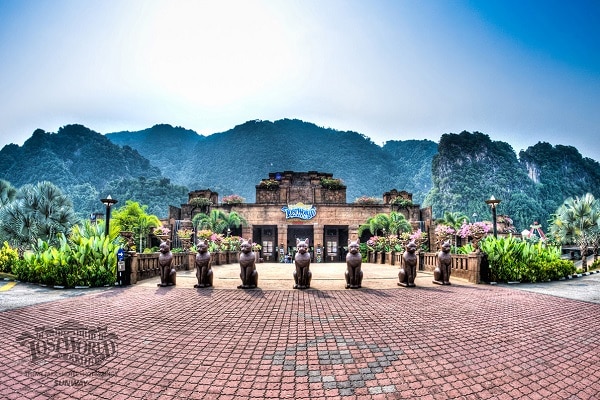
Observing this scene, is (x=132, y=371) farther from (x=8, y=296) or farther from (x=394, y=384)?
(x=8, y=296)

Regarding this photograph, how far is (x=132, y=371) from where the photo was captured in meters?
3.56

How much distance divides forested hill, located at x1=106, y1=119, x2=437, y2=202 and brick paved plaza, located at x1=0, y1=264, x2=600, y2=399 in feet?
302

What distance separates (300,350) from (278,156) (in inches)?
4290

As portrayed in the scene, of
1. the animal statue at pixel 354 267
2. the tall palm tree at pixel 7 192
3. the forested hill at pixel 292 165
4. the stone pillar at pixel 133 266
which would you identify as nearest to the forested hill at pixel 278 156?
the forested hill at pixel 292 165

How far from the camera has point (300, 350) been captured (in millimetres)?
4137

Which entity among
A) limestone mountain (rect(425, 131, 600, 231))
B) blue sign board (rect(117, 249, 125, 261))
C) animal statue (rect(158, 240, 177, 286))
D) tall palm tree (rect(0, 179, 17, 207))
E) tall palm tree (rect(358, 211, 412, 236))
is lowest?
animal statue (rect(158, 240, 177, 286))

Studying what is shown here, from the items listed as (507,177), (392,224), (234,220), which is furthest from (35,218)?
(507,177)

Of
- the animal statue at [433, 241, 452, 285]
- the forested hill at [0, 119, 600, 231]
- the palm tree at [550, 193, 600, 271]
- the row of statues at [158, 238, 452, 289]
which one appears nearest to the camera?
the row of statues at [158, 238, 452, 289]

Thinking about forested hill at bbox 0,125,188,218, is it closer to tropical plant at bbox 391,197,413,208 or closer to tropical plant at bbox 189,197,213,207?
tropical plant at bbox 189,197,213,207

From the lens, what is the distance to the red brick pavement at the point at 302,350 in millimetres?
3188

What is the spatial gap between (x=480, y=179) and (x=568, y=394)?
3492 inches

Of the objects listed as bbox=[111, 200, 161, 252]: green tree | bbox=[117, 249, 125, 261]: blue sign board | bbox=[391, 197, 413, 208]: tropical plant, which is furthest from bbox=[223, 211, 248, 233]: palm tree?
bbox=[117, 249, 125, 261]: blue sign board

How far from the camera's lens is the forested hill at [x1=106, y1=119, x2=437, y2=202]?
106 metres

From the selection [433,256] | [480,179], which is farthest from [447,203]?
[433,256]
